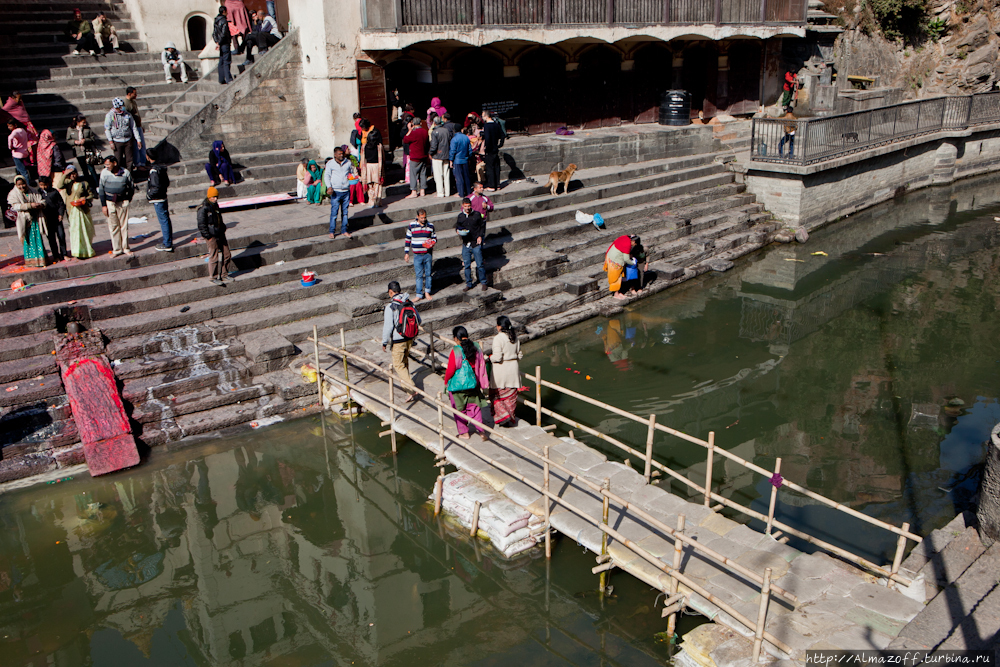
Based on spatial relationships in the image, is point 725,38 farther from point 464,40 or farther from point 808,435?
point 808,435

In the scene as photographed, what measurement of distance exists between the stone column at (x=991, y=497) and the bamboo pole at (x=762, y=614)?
2607 millimetres

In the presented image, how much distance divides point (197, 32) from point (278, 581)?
18.4 m

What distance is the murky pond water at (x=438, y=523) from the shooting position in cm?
687

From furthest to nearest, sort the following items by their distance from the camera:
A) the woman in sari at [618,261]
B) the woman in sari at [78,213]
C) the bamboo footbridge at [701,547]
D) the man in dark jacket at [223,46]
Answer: the man in dark jacket at [223,46]
the woman in sari at [618,261]
the woman in sari at [78,213]
the bamboo footbridge at [701,547]

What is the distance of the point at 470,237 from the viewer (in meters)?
13.0

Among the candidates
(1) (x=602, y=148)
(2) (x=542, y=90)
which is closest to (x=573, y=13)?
(2) (x=542, y=90)

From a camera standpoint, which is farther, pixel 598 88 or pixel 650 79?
pixel 650 79

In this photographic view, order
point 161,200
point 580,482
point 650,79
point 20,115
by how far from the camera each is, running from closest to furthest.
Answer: point 580,482, point 161,200, point 20,115, point 650,79

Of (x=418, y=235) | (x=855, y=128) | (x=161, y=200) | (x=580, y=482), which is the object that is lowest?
(x=580, y=482)

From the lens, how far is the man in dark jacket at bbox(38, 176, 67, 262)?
12.0 meters

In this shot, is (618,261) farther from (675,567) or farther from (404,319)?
(675,567)

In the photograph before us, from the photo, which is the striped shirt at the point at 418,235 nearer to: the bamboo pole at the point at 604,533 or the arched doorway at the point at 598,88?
the bamboo pole at the point at 604,533

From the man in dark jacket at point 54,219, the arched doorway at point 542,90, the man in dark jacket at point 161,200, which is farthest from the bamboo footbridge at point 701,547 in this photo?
the arched doorway at point 542,90

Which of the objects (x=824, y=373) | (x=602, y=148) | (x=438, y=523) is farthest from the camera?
(x=602, y=148)
